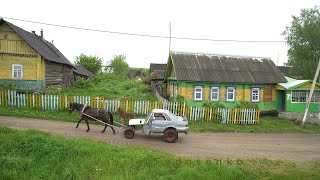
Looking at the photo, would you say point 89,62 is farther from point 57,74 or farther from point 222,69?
point 222,69

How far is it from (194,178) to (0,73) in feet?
71.6

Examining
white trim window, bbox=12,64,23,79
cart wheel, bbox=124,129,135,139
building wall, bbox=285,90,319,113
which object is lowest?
cart wheel, bbox=124,129,135,139

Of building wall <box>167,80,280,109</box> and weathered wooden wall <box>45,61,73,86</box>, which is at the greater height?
weathered wooden wall <box>45,61,73,86</box>

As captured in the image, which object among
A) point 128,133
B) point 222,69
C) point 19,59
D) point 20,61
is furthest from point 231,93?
point 19,59

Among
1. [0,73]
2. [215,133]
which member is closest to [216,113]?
[215,133]

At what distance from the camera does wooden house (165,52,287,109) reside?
81.0 ft

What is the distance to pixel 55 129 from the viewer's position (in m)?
15.5

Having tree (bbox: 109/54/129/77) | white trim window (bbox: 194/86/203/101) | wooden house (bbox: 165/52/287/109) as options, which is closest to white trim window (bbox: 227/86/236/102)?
wooden house (bbox: 165/52/287/109)

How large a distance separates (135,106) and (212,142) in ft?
23.7

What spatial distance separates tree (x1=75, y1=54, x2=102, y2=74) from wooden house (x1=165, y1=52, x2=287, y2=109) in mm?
39279

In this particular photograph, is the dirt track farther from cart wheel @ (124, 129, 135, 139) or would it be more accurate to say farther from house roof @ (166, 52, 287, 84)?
house roof @ (166, 52, 287, 84)

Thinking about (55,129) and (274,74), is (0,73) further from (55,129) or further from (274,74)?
(274,74)

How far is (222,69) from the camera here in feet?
85.8

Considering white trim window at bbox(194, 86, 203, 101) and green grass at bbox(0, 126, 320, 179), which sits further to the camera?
white trim window at bbox(194, 86, 203, 101)
